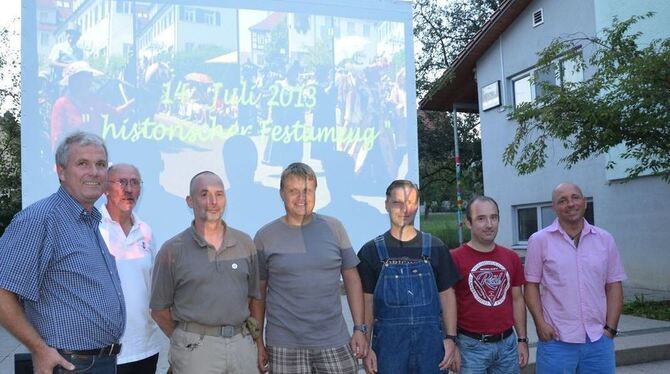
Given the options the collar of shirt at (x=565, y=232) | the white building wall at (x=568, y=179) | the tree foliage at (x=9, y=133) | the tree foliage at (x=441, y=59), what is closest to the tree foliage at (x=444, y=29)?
the tree foliage at (x=441, y=59)

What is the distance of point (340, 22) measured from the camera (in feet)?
24.9

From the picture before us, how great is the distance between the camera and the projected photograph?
659 cm

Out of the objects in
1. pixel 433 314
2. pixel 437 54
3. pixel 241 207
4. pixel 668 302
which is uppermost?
pixel 437 54

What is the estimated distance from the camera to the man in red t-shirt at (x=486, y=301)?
10.2ft

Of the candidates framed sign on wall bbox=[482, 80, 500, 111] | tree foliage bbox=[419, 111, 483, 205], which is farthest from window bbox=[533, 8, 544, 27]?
tree foliage bbox=[419, 111, 483, 205]

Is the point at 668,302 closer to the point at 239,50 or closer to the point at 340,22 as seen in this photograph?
the point at 340,22

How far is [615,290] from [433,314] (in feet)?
3.68

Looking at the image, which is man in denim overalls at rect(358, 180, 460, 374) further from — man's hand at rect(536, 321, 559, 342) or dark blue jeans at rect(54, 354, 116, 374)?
dark blue jeans at rect(54, 354, 116, 374)

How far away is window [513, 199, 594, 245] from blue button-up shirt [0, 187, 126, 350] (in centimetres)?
1072

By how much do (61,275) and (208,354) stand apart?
0.82 metres

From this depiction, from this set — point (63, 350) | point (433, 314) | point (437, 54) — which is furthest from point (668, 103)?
point (437, 54)

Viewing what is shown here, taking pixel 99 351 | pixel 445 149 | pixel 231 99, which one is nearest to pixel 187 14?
pixel 231 99

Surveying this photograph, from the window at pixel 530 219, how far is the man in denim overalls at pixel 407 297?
30.8 feet

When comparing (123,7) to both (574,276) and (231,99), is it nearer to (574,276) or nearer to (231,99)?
(231,99)
